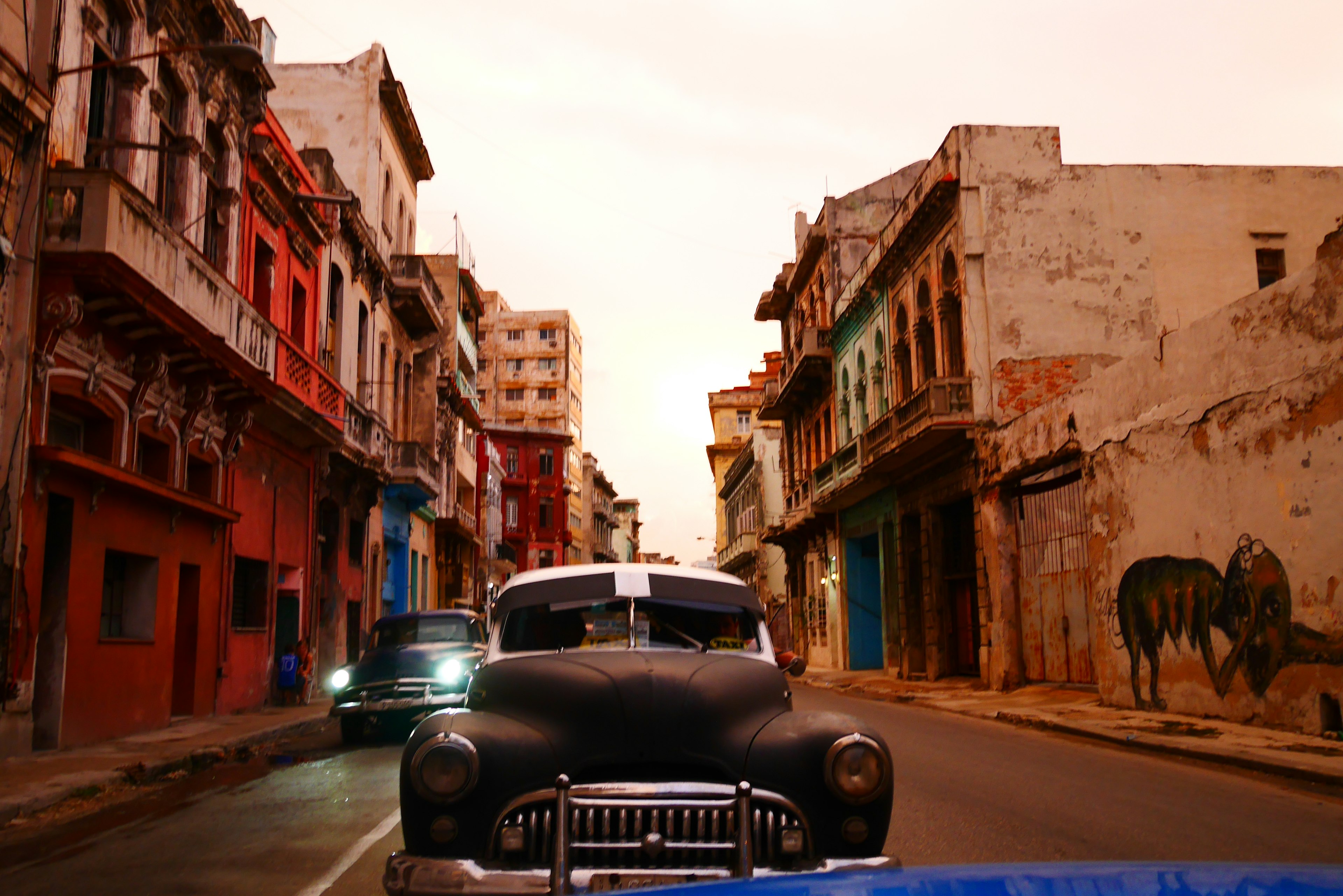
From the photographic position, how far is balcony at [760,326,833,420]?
114 ft

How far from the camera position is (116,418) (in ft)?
44.8

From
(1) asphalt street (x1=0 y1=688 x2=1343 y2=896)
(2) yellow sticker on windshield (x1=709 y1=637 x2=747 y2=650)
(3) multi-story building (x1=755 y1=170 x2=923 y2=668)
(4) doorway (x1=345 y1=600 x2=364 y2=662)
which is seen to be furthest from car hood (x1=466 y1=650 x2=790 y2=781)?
(3) multi-story building (x1=755 y1=170 x2=923 y2=668)

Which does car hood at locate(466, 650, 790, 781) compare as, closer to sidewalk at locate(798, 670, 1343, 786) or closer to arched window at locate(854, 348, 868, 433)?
sidewalk at locate(798, 670, 1343, 786)

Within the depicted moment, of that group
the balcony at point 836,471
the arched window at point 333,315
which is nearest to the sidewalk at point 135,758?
the arched window at point 333,315

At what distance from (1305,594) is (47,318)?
526 inches

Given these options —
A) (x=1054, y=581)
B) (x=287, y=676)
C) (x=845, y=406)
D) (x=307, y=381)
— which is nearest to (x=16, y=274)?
(x=307, y=381)

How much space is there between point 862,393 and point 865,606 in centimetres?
620

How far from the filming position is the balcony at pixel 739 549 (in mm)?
55906

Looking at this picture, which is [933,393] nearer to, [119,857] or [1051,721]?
[1051,721]

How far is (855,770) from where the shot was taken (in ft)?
14.4

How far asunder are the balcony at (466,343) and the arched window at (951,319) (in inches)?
790

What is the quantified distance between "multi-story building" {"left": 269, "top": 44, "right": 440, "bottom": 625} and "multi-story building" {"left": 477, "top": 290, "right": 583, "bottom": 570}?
169 ft

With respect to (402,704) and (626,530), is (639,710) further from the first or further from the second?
(626,530)

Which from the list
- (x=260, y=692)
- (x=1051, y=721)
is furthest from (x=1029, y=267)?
(x=260, y=692)
